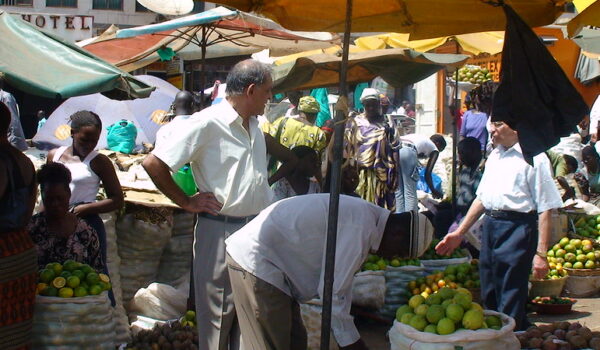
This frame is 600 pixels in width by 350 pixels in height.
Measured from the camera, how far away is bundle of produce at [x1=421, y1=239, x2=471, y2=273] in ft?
24.2

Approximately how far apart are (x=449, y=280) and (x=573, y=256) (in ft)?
6.37

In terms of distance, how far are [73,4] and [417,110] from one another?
1749cm

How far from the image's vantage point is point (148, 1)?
767cm

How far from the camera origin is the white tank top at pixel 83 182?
5661mm

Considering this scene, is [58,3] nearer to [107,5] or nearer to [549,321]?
[107,5]

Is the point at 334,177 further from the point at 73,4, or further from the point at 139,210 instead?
the point at 73,4

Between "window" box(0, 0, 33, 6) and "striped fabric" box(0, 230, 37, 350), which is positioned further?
"window" box(0, 0, 33, 6)

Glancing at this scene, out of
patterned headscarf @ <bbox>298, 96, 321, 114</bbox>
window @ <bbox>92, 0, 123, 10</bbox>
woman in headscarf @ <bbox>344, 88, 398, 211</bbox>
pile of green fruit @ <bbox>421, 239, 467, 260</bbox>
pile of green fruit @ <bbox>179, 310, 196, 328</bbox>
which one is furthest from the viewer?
window @ <bbox>92, 0, 123, 10</bbox>

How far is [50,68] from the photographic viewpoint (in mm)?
4664

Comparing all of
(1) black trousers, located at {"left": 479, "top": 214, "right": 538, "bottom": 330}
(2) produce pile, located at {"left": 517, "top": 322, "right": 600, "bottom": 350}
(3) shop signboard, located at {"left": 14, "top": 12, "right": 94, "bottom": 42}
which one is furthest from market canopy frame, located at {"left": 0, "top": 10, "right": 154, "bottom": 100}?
(3) shop signboard, located at {"left": 14, "top": 12, "right": 94, "bottom": 42}

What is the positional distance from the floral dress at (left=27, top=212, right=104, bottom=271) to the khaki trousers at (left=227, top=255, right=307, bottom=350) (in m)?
1.66

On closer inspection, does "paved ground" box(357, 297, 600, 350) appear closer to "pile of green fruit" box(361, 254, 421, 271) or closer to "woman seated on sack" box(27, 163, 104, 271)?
"pile of green fruit" box(361, 254, 421, 271)

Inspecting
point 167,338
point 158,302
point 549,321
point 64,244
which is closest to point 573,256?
point 549,321

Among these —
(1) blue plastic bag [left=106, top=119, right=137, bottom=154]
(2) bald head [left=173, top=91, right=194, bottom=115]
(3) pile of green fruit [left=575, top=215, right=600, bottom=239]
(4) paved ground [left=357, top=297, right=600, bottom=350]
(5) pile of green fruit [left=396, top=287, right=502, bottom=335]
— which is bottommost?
(4) paved ground [left=357, top=297, right=600, bottom=350]
